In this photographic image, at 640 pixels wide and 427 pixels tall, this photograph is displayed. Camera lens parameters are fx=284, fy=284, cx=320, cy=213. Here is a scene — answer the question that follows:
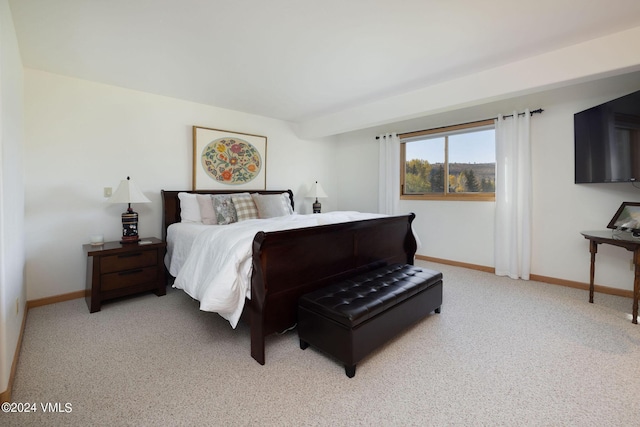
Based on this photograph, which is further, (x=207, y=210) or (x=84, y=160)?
(x=207, y=210)

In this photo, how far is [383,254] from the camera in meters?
2.97

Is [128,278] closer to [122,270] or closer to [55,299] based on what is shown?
[122,270]

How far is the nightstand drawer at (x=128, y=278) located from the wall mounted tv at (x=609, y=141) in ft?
15.4

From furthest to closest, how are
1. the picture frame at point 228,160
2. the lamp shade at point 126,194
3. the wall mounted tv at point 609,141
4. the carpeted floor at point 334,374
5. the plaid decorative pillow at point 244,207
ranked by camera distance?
1. the picture frame at point 228,160
2. the plaid decorative pillow at point 244,207
3. the lamp shade at point 126,194
4. the wall mounted tv at point 609,141
5. the carpeted floor at point 334,374

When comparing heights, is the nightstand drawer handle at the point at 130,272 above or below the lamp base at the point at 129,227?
below

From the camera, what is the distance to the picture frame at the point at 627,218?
104 inches

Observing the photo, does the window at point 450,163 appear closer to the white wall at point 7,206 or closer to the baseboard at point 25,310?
the white wall at point 7,206

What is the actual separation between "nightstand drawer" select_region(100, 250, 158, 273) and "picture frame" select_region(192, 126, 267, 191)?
1148mm

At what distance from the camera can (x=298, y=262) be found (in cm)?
212

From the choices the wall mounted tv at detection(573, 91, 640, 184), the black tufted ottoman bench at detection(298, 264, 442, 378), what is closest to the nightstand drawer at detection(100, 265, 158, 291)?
the black tufted ottoman bench at detection(298, 264, 442, 378)

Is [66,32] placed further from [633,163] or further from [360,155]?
[633,163]

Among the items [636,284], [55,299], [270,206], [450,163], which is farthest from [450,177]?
[55,299]

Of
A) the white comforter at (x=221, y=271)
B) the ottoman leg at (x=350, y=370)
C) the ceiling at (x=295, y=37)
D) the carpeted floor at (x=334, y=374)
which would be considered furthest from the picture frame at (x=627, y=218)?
the white comforter at (x=221, y=271)

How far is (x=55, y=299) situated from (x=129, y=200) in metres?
1.28
